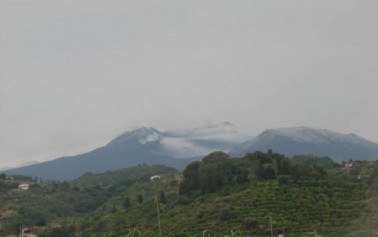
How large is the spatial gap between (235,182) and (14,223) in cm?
2740

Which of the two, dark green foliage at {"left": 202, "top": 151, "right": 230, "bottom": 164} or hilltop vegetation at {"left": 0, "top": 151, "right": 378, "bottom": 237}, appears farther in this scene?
dark green foliage at {"left": 202, "top": 151, "right": 230, "bottom": 164}

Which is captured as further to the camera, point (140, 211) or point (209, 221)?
point (140, 211)

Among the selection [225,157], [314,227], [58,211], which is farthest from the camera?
[58,211]

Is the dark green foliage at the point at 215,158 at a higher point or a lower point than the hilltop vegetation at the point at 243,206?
higher

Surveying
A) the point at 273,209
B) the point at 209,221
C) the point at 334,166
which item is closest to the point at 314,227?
the point at 273,209

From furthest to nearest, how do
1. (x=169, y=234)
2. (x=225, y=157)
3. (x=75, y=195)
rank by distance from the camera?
(x=75, y=195), (x=225, y=157), (x=169, y=234)

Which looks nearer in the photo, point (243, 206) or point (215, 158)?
point (243, 206)

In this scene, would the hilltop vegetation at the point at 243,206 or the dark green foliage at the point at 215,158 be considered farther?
the dark green foliage at the point at 215,158

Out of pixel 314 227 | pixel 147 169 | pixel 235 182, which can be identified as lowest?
pixel 314 227

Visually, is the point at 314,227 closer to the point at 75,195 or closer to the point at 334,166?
the point at 334,166

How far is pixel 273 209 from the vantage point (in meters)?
43.4

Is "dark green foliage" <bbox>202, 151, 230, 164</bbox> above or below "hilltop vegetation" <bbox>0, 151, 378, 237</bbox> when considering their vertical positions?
above

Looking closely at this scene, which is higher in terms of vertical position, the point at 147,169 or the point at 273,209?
the point at 147,169

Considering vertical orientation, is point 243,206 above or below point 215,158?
below
